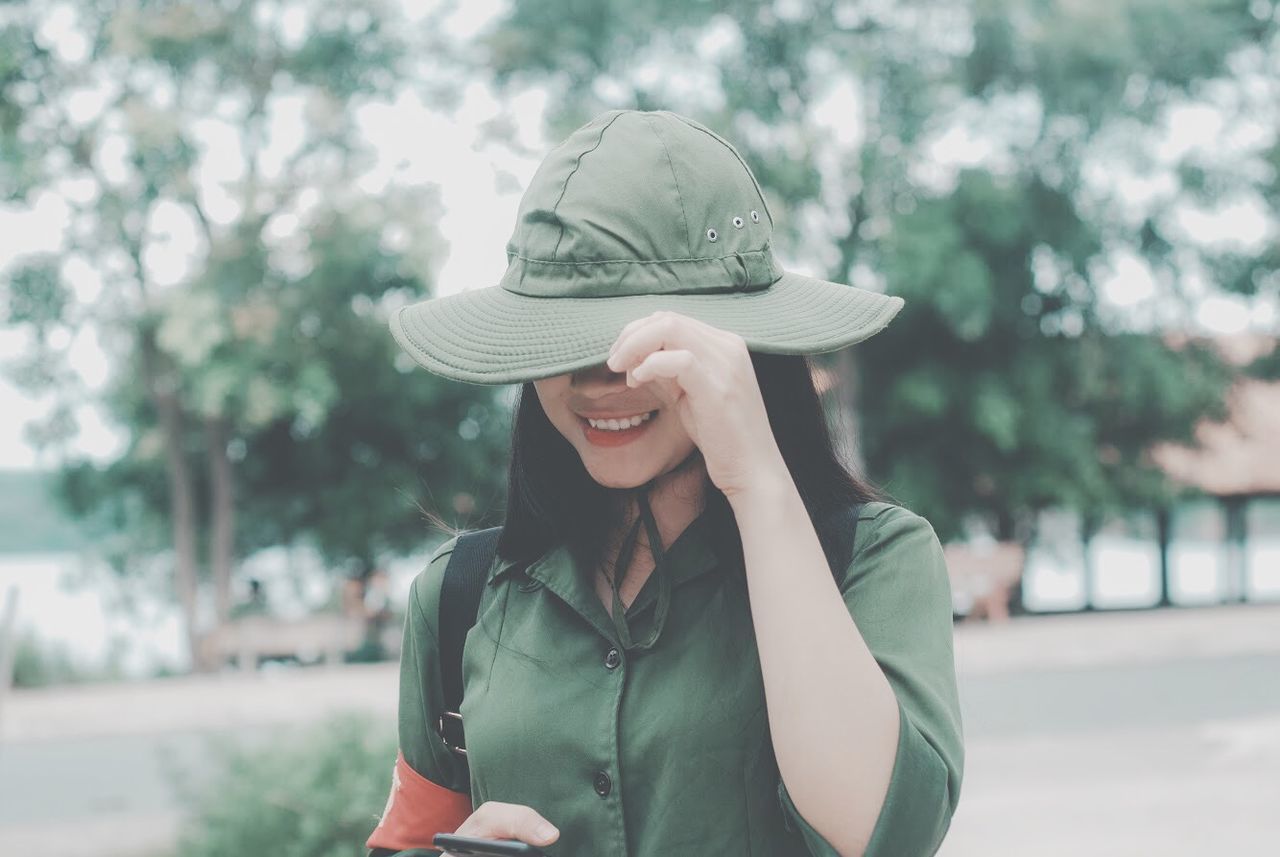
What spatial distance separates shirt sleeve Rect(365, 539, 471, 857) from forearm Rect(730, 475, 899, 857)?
1.48 feet

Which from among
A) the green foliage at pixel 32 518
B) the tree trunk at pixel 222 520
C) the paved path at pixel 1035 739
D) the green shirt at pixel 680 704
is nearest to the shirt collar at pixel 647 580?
the green shirt at pixel 680 704

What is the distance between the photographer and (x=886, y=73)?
16.9 meters

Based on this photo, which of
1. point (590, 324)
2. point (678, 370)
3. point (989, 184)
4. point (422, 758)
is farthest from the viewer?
point (989, 184)

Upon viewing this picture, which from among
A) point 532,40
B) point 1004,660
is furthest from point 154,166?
point 1004,660

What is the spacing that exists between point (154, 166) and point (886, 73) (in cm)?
908

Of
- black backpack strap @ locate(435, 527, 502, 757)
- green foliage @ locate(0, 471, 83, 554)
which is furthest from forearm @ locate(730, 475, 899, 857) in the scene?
green foliage @ locate(0, 471, 83, 554)

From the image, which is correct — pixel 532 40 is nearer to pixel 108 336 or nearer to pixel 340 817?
pixel 108 336

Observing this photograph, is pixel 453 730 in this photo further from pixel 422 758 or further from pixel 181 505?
pixel 181 505

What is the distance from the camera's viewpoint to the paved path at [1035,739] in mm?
7082

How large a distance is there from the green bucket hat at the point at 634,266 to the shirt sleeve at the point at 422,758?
30cm

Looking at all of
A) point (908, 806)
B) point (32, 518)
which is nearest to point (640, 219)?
point (908, 806)

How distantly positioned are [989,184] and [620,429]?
52.3 feet

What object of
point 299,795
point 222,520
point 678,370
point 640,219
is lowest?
point 222,520

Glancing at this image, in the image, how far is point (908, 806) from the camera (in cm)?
100
